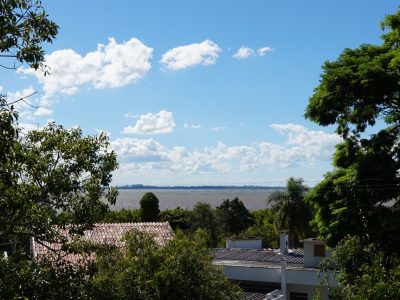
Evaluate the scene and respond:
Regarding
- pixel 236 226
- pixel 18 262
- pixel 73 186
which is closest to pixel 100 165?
pixel 73 186

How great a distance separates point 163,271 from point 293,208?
36.0m

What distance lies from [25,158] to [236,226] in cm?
5826

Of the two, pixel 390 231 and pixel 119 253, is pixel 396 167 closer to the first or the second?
pixel 390 231

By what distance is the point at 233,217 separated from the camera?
2532 inches

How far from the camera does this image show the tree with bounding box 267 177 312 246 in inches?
1826

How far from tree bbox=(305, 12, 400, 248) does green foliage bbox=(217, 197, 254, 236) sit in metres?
43.5

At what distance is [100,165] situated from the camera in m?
9.56

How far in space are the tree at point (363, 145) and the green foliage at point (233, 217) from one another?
43.5m

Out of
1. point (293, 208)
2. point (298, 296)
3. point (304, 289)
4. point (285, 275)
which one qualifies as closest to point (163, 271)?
point (285, 275)

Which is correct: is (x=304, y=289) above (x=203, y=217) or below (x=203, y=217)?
below

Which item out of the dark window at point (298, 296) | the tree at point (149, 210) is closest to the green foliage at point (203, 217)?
the tree at point (149, 210)

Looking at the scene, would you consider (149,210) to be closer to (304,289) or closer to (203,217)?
(203,217)

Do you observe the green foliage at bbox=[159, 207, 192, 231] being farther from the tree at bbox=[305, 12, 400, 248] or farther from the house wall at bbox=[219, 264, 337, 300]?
the tree at bbox=[305, 12, 400, 248]

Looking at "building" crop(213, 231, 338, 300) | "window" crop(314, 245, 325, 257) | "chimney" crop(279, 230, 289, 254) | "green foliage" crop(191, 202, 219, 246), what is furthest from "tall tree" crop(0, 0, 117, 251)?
"green foliage" crop(191, 202, 219, 246)
